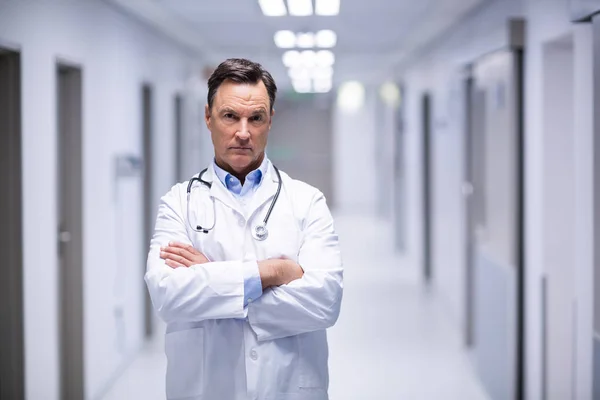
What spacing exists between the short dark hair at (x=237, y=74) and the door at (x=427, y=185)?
18.0 ft

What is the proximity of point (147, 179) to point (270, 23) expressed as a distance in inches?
56.5

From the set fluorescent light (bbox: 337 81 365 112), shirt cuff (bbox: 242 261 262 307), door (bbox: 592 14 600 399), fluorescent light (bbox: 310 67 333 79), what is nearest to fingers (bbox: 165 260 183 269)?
shirt cuff (bbox: 242 261 262 307)

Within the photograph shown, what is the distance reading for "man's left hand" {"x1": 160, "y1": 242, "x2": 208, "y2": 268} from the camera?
187cm

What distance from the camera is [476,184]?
15.2 ft

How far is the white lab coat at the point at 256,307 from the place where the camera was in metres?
1.88

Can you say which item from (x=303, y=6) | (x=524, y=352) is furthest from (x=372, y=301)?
(x=303, y=6)

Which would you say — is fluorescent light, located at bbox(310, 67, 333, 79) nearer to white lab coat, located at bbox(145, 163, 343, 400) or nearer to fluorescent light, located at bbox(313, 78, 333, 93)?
fluorescent light, located at bbox(313, 78, 333, 93)

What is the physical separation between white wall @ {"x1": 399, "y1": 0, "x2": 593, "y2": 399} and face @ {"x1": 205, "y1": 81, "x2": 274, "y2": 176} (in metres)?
1.33

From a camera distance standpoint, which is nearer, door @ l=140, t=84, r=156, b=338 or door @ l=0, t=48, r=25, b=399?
door @ l=0, t=48, r=25, b=399

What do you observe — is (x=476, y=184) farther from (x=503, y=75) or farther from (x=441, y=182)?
(x=441, y=182)

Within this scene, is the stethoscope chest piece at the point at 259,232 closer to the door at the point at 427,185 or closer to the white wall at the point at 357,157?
the door at the point at 427,185

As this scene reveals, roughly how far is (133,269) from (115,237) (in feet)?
1.59

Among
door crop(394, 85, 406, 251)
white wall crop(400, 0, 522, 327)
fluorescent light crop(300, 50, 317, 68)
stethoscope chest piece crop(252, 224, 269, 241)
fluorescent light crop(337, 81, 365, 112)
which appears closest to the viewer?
stethoscope chest piece crop(252, 224, 269, 241)

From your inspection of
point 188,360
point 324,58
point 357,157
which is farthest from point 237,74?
point 357,157
